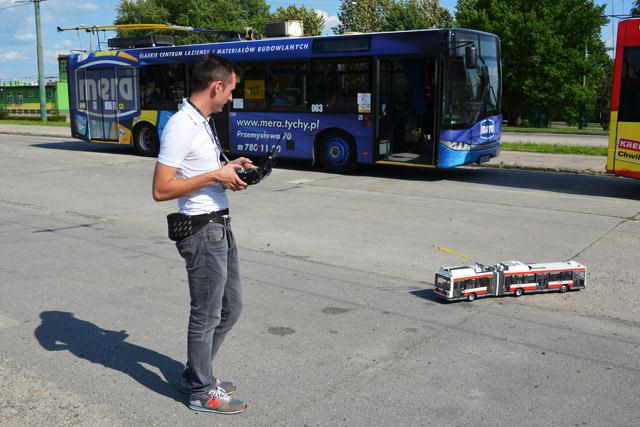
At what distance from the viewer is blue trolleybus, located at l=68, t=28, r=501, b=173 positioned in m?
13.9

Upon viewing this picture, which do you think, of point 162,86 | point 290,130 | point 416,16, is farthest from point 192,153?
point 416,16

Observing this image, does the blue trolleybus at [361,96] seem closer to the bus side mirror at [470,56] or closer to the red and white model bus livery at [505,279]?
the bus side mirror at [470,56]

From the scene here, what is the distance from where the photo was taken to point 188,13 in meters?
62.2

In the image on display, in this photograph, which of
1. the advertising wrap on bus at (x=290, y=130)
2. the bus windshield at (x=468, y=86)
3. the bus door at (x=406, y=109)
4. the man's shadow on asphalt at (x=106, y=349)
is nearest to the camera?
the man's shadow on asphalt at (x=106, y=349)

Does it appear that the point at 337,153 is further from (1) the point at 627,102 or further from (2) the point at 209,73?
(2) the point at 209,73

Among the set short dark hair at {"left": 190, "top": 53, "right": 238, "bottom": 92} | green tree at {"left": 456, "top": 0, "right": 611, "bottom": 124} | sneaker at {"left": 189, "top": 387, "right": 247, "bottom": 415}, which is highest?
green tree at {"left": 456, "top": 0, "right": 611, "bottom": 124}

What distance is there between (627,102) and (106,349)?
414 inches

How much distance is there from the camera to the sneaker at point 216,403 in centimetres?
382

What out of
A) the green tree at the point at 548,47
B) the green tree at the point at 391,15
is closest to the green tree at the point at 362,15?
the green tree at the point at 391,15

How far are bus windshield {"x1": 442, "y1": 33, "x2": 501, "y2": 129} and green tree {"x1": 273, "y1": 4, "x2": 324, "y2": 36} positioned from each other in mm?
56460

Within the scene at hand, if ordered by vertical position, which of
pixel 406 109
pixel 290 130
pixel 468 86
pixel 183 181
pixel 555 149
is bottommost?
pixel 555 149

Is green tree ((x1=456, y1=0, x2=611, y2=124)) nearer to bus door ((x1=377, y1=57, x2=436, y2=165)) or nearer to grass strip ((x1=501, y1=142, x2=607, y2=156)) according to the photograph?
grass strip ((x1=501, y1=142, x2=607, y2=156))

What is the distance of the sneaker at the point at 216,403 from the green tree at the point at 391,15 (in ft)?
205

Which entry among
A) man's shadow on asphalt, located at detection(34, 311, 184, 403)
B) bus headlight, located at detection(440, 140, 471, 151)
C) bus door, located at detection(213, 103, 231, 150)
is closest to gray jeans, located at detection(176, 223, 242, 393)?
man's shadow on asphalt, located at detection(34, 311, 184, 403)
